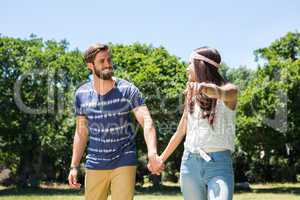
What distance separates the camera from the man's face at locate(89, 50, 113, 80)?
5.15 meters

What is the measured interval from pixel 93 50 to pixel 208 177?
1.78m

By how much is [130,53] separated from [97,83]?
30320 millimetres

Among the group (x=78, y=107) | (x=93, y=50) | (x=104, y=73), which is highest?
(x=93, y=50)

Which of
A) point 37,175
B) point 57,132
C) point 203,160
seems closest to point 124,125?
point 203,160

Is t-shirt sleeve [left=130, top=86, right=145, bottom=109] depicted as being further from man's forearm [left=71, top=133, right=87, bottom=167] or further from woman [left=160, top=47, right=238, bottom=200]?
man's forearm [left=71, top=133, right=87, bottom=167]

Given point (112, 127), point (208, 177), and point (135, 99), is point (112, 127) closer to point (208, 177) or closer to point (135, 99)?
point (135, 99)

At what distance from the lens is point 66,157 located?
3550cm

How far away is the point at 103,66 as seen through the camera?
5.17 metres

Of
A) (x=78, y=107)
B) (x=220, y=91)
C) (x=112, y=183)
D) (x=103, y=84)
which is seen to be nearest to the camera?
(x=220, y=91)

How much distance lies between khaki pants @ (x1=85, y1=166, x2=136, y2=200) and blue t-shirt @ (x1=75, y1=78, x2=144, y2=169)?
6cm

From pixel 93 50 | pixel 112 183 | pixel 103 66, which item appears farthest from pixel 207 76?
pixel 112 183

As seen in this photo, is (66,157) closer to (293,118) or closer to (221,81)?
(293,118)

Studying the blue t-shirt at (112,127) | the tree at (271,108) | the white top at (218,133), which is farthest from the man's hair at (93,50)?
the tree at (271,108)

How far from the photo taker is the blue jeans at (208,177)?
4379mm
